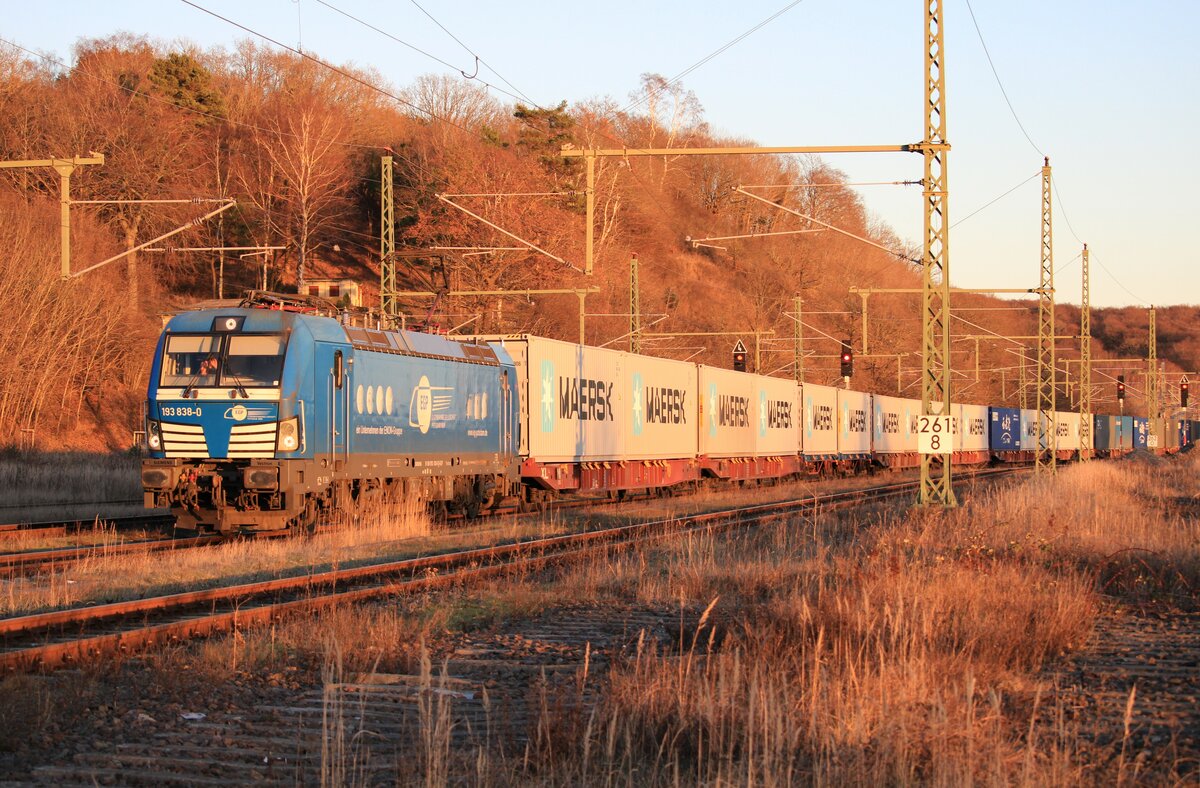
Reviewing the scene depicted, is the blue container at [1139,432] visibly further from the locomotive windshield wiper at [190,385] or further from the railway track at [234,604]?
the locomotive windshield wiper at [190,385]

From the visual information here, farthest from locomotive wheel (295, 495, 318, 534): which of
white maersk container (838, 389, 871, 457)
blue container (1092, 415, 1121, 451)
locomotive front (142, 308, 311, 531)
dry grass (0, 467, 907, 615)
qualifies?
blue container (1092, 415, 1121, 451)

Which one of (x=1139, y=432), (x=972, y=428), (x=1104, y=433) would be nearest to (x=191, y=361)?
(x=972, y=428)

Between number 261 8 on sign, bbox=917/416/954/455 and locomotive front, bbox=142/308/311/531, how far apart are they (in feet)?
34.7

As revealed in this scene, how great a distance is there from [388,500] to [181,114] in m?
47.6

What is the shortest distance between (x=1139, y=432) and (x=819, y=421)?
54269 mm

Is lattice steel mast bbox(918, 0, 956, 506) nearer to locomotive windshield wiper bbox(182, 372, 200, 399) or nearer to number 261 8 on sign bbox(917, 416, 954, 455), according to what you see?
number 261 8 on sign bbox(917, 416, 954, 455)

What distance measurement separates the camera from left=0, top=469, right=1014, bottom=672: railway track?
9.33 metres

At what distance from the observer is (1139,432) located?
8806 centimetres

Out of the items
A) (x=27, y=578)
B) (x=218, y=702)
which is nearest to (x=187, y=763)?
(x=218, y=702)

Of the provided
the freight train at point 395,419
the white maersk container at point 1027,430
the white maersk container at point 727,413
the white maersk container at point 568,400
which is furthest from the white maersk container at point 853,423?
the white maersk container at point 1027,430

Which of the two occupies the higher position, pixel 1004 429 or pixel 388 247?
pixel 388 247

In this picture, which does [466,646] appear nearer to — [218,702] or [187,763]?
[218,702]

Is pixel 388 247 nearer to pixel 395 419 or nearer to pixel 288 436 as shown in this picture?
pixel 395 419

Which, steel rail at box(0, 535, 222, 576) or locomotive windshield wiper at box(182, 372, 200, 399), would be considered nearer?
steel rail at box(0, 535, 222, 576)
